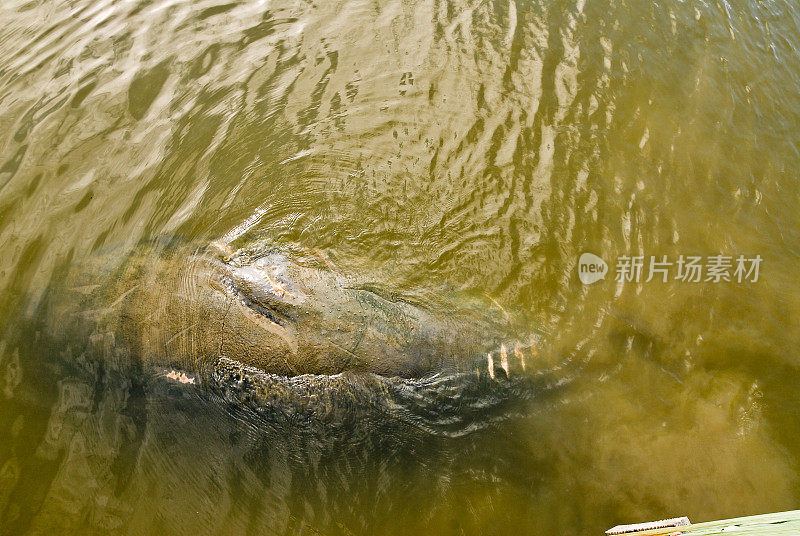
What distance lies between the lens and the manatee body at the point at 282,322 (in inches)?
126

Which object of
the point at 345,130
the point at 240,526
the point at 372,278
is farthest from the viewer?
the point at 345,130

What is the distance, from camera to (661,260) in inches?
165

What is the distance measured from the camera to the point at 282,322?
3.21 meters

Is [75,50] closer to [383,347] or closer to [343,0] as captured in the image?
[343,0]

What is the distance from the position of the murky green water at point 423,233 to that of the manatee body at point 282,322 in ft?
0.47

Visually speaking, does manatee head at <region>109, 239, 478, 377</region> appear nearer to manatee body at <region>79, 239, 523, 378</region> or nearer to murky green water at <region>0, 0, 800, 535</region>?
manatee body at <region>79, 239, 523, 378</region>

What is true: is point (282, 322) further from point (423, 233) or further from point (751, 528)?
point (751, 528)

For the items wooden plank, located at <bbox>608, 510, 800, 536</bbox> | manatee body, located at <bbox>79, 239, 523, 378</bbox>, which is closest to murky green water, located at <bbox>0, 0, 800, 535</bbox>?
manatee body, located at <bbox>79, 239, 523, 378</bbox>

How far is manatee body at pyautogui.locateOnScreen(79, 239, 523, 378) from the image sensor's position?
10.5 feet

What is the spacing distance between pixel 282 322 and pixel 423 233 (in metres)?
1.45

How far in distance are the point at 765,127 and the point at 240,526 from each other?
541cm

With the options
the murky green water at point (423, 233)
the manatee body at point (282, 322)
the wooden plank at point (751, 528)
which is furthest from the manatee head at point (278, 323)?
the wooden plank at point (751, 528)

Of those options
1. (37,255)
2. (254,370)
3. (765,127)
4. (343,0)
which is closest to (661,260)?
(765,127)

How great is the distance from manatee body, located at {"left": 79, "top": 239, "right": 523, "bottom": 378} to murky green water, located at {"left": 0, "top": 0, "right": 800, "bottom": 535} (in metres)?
0.14
